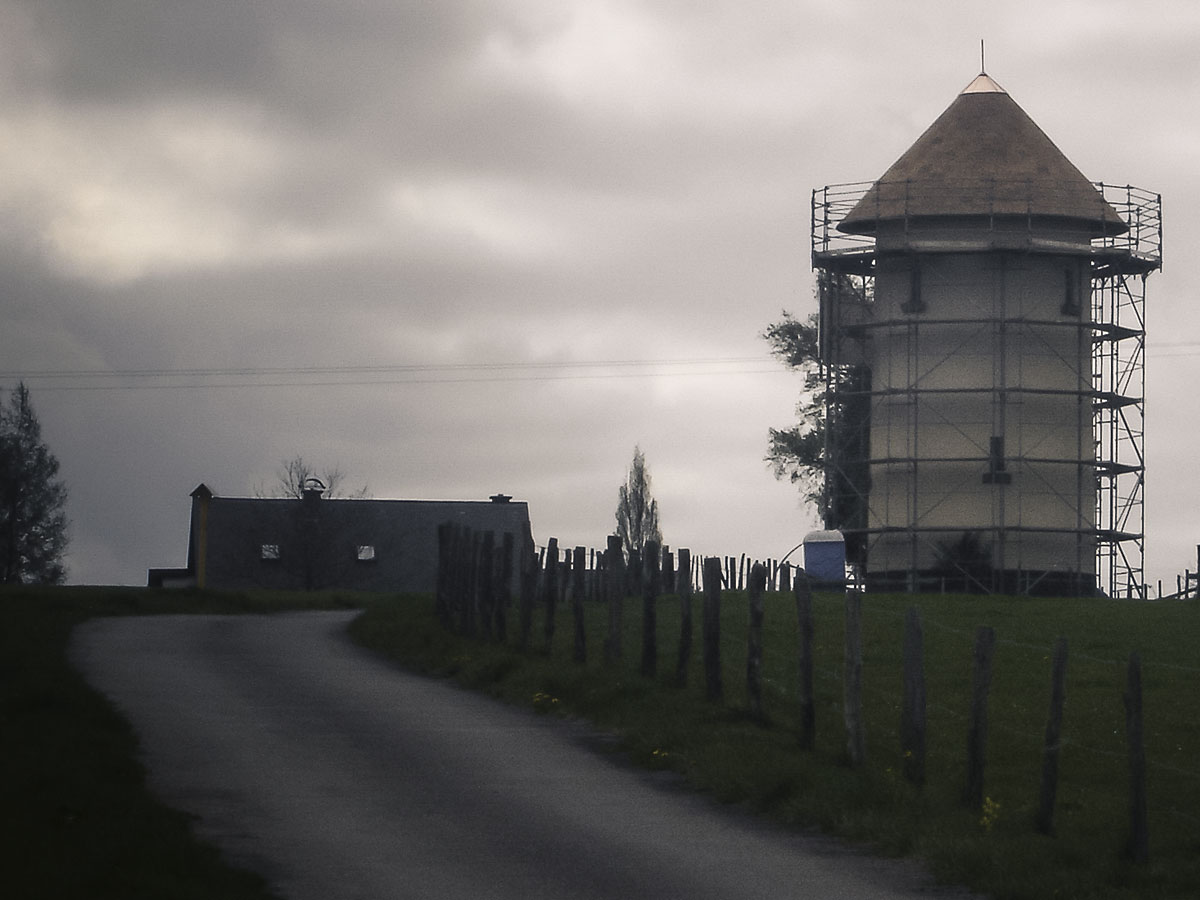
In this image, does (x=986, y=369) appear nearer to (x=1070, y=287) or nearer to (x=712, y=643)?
(x=1070, y=287)

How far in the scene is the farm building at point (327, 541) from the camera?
7900 cm

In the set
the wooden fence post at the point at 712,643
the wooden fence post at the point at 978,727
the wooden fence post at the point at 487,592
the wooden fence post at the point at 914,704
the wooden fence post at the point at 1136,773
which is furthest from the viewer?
the wooden fence post at the point at 487,592

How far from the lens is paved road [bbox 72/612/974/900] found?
11.9 m

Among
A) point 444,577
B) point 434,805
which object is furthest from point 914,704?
point 444,577

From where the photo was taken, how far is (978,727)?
15156mm

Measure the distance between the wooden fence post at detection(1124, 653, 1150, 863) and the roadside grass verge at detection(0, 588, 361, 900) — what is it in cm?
592

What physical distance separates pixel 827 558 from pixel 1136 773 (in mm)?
46964

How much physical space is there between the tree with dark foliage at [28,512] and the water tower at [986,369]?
41.1 metres

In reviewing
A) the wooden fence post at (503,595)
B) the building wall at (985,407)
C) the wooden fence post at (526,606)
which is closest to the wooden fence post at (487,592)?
the wooden fence post at (503,595)

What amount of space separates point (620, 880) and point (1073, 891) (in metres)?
2.82

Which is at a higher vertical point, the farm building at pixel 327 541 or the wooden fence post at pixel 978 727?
the farm building at pixel 327 541

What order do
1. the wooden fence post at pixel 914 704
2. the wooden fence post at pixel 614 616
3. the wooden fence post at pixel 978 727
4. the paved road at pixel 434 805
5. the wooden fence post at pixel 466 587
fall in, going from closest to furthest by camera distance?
the paved road at pixel 434 805 → the wooden fence post at pixel 978 727 → the wooden fence post at pixel 914 704 → the wooden fence post at pixel 614 616 → the wooden fence post at pixel 466 587

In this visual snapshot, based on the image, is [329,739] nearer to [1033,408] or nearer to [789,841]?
[789,841]

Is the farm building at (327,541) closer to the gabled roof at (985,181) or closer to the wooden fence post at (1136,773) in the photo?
the gabled roof at (985,181)
